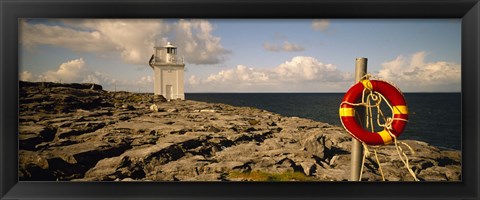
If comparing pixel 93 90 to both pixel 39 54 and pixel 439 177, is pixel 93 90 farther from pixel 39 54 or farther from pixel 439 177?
pixel 439 177

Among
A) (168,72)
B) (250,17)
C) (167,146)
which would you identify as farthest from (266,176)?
(250,17)

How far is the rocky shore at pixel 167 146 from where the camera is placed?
10.3 ft

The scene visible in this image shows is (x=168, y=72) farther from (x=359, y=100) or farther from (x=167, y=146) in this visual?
(x=359, y=100)

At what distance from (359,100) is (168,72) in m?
1.92

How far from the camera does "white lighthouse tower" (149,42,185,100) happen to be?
3.38 metres

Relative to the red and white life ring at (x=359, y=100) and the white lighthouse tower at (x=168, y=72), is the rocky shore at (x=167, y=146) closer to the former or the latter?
the white lighthouse tower at (x=168, y=72)

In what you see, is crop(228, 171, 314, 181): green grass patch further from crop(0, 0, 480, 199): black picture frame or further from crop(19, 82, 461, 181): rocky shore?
crop(0, 0, 480, 199): black picture frame

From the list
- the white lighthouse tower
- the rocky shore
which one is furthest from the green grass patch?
the white lighthouse tower

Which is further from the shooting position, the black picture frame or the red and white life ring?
the red and white life ring

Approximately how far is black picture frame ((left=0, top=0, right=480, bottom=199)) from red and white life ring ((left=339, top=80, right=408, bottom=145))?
1.09 ft

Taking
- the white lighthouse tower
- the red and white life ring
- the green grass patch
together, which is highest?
the white lighthouse tower

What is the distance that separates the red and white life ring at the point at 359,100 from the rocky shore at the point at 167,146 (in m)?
0.82

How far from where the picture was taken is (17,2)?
221 centimetres
